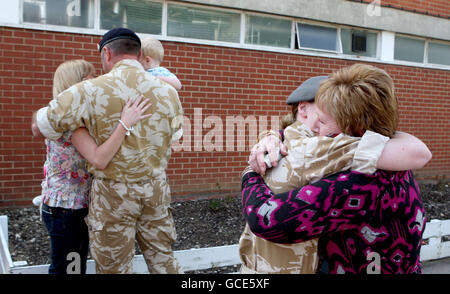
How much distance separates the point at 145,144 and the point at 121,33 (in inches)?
29.2

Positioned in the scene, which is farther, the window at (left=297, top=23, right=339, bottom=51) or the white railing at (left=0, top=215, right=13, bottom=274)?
the window at (left=297, top=23, right=339, bottom=51)

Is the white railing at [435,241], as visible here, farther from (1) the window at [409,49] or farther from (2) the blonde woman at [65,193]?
(1) the window at [409,49]

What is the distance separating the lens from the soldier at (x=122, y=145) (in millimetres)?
2301

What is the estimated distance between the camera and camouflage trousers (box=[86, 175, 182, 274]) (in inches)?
94.1

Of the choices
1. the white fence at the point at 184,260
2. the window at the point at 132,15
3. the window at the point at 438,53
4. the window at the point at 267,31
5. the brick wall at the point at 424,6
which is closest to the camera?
the white fence at the point at 184,260

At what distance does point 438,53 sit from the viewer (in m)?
9.27

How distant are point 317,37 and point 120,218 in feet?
20.8

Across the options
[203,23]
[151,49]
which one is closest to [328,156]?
[151,49]

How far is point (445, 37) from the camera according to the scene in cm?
912

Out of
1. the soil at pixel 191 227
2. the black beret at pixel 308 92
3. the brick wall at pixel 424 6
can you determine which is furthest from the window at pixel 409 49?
the black beret at pixel 308 92

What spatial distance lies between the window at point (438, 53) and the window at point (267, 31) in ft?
13.3

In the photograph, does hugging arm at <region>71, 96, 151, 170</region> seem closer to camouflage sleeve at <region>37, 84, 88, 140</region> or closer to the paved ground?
camouflage sleeve at <region>37, 84, 88, 140</region>

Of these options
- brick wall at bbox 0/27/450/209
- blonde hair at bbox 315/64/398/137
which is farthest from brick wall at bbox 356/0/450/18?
blonde hair at bbox 315/64/398/137

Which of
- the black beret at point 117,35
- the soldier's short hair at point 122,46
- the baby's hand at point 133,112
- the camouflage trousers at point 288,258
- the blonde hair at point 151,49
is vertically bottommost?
the camouflage trousers at point 288,258
